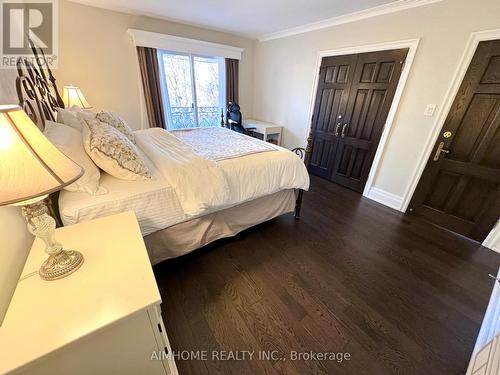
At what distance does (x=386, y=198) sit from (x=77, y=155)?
3.39 metres

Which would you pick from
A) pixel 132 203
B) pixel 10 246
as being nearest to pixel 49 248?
pixel 10 246

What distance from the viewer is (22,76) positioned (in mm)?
1374

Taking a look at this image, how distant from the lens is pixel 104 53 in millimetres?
3014

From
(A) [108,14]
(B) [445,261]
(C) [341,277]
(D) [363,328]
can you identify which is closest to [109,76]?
(A) [108,14]

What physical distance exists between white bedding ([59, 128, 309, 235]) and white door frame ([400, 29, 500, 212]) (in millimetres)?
1486

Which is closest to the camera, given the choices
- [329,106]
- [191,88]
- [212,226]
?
[212,226]

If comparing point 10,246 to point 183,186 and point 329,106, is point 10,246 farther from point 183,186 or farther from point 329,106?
point 329,106

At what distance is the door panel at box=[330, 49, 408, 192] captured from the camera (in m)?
2.51

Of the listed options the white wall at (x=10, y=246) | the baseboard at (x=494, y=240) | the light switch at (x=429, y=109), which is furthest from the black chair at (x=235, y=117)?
the baseboard at (x=494, y=240)

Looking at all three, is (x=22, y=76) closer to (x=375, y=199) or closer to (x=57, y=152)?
(x=57, y=152)

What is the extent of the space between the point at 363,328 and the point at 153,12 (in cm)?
454

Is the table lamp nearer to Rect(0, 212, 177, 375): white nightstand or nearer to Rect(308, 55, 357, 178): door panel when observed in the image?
Rect(0, 212, 177, 375): white nightstand

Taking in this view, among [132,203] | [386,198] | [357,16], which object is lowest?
[386,198]

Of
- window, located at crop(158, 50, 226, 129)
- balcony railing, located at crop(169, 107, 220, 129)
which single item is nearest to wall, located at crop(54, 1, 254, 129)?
window, located at crop(158, 50, 226, 129)
